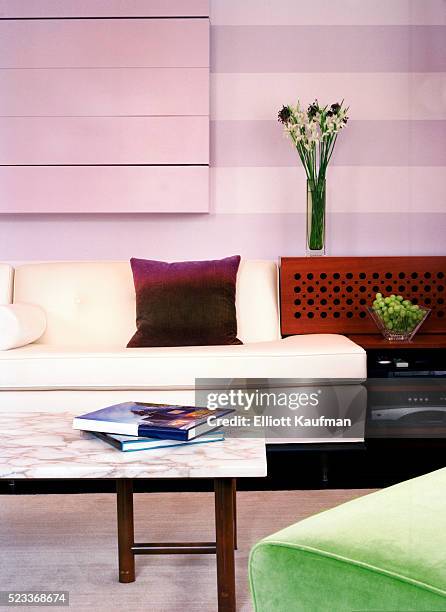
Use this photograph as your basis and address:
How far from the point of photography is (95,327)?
3.70 meters

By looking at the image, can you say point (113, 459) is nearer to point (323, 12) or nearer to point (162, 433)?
point (162, 433)

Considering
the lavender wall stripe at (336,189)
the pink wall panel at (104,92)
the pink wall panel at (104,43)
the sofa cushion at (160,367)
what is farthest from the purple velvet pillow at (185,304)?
the pink wall panel at (104,43)

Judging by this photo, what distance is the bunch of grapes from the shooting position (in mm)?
3518

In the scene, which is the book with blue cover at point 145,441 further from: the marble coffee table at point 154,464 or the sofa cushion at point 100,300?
the sofa cushion at point 100,300

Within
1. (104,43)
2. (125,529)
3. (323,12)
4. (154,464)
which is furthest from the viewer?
(323,12)

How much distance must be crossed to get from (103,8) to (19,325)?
189cm

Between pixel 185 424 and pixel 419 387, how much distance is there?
2.02m

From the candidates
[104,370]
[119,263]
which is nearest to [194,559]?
[104,370]

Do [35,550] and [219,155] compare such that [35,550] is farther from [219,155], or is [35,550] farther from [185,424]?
[219,155]

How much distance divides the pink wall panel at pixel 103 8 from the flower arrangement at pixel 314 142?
755 millimetres

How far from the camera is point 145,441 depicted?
5.29ft

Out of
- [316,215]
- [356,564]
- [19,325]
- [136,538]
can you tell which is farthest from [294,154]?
[356,564]

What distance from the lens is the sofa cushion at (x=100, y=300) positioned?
145 inches

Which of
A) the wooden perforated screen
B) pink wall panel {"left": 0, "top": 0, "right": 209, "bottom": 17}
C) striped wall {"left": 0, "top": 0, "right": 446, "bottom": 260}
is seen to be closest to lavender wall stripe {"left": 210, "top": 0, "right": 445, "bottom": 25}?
striped wall {"left": 0, "top": 0, "right": 446, "bottom": 260}
